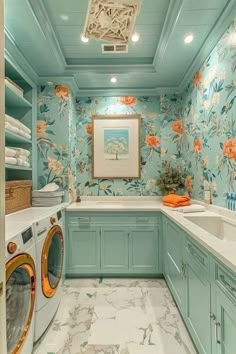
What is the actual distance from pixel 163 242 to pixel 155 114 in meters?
1.85

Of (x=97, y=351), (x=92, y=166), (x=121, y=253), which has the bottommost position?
(x=97, y=351)

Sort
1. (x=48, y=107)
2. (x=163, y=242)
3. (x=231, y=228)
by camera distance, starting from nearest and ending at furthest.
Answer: (x=231, y=228) < (x=163, y=242) < (x=48, y=107)

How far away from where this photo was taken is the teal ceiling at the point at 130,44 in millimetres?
1921

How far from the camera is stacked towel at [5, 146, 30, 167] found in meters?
2.16

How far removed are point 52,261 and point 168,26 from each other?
236 centimetres

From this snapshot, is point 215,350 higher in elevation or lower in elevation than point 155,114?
lower

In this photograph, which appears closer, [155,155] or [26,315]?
[26,315]

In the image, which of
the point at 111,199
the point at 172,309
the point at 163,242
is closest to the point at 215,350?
the point at 172,309

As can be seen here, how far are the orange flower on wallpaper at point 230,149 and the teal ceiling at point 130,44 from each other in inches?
37.9

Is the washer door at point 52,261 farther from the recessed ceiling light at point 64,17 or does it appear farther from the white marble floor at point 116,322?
the recessed ceiling light at point 64,17

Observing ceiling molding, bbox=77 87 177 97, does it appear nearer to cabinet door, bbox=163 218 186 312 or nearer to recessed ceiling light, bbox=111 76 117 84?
recessed ceiling light, bbox=111 76 117 84

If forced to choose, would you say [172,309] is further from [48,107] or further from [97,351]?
[48,107]

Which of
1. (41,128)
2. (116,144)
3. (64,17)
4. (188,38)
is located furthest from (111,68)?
(41,128)

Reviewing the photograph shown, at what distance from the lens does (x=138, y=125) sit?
3.49 metres
